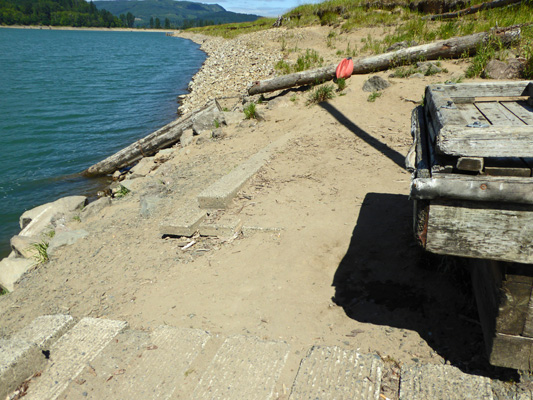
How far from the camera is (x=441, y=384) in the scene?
7.36 feet

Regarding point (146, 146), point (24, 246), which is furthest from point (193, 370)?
point (146, 146)

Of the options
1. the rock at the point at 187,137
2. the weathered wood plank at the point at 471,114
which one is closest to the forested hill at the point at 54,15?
the rock at the point at 187,137

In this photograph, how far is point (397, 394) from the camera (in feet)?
7.39

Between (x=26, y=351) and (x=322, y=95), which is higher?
(x=322, y=95)

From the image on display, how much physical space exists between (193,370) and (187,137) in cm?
772

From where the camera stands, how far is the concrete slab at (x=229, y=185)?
16.4 feet

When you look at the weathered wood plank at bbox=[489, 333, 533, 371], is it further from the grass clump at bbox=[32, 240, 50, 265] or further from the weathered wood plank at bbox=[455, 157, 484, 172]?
the grass clump at bbox=[32, 240, 50, 265]

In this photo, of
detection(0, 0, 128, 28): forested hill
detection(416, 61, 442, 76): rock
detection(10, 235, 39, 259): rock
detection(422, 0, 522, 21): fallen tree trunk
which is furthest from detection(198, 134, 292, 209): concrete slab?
detection(0, 0, 128, 28): forested hill

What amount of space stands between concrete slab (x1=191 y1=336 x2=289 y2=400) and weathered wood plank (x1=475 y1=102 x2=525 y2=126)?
198 centimetres

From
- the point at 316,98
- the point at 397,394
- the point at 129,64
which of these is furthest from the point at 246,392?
the point at 129,64

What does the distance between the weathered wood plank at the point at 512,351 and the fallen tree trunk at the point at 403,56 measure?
27.4ft

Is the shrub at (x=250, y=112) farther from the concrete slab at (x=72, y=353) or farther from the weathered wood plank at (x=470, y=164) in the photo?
the weathered wood plank at (x=470, y=164)

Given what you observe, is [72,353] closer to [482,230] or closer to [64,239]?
[482,230]

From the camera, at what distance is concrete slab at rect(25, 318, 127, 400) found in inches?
104
